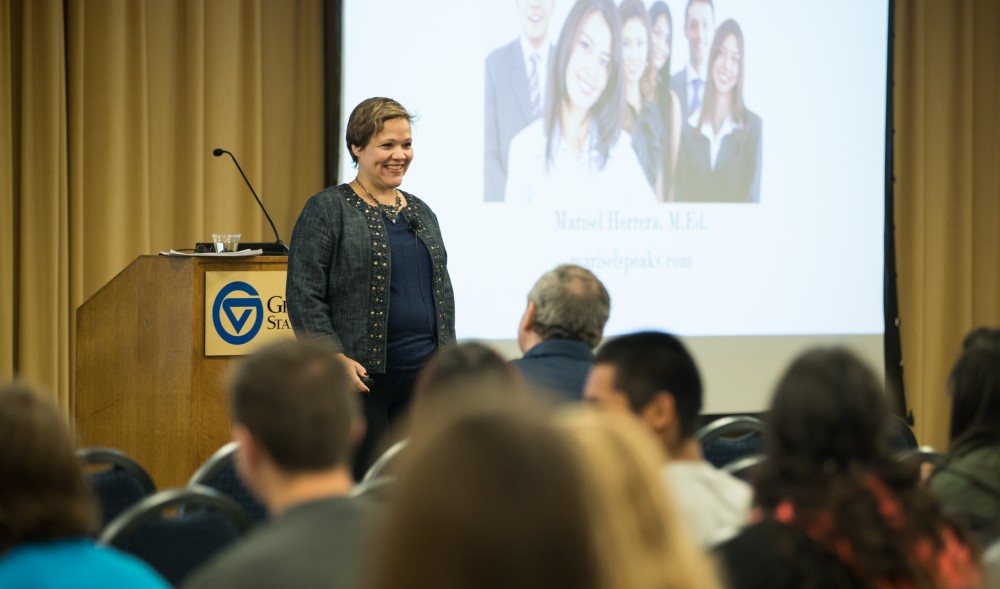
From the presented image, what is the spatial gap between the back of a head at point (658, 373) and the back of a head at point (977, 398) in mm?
529

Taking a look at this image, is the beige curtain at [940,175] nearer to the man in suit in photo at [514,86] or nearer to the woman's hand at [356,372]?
the man in suit in photo at [514,86]

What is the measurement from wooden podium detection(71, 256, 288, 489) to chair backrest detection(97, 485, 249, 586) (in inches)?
93.7

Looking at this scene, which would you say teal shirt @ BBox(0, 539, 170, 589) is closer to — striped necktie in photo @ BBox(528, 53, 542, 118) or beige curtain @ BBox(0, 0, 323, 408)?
beige curtain @ BBox(0, 0, 323, 408)

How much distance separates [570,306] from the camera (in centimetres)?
293

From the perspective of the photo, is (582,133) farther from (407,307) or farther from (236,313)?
(407,307)

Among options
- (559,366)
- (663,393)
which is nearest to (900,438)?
(559,366)

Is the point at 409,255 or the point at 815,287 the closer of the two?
the point at 409,255

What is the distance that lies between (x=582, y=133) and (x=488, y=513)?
506 centimetres

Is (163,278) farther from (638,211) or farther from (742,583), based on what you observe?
(742,583)

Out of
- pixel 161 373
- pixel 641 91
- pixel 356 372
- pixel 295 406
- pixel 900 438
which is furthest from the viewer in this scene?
pixel 641 91

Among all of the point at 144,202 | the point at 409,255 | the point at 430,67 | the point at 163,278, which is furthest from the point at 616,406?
the point at 144,202

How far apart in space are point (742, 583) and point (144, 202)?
4.64 meters

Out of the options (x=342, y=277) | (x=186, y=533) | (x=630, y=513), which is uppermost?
(x=342, y=277)

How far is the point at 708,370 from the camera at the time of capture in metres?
5.98
